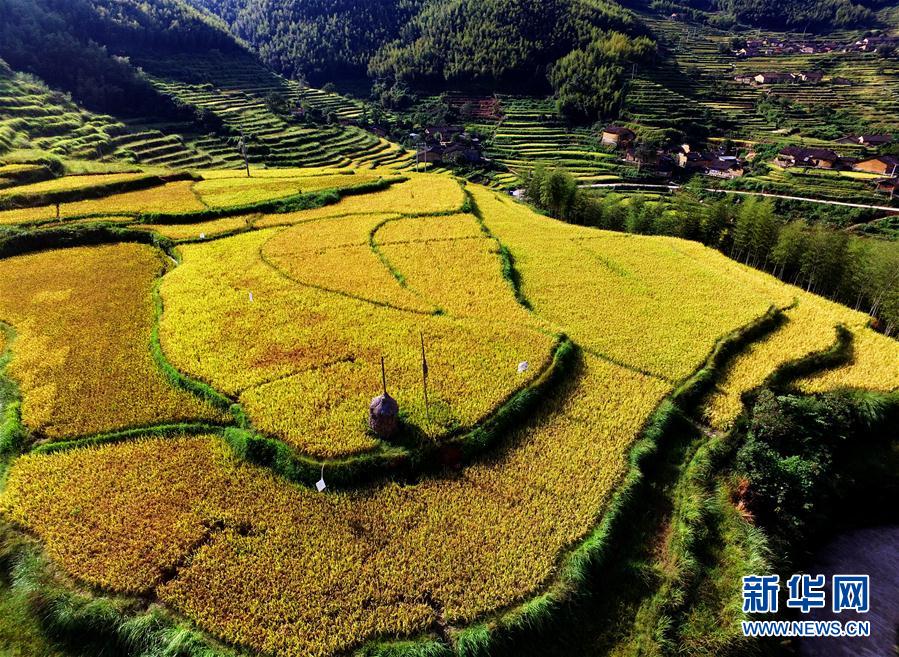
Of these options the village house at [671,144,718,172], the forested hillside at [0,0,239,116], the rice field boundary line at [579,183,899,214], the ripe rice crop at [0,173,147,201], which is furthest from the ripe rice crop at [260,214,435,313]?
the village house at [671,144,718,172]

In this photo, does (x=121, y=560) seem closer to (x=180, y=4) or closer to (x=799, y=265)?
(x=799, y=265)

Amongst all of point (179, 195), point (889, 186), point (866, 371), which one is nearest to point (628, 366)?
point (866, 371)

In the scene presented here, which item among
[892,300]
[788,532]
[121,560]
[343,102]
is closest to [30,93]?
[343,102]

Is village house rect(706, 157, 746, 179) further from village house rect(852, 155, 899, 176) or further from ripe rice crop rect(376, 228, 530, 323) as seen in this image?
ripe rice crop rect(376, 228, 530, 323)

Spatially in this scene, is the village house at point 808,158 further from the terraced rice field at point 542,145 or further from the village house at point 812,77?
the village house at point 812,77

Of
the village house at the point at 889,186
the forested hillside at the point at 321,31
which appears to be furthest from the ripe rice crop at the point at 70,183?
the forested hillside at the point at 321,31

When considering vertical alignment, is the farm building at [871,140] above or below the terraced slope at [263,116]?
above
